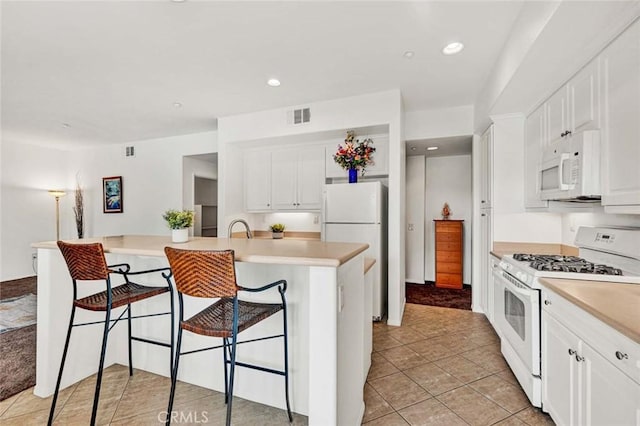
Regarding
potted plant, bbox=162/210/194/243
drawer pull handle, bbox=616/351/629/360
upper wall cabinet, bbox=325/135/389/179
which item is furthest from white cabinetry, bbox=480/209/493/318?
potted plant, bbox=162/210/194/243

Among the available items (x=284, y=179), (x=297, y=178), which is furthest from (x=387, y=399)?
(x=284, y=179)

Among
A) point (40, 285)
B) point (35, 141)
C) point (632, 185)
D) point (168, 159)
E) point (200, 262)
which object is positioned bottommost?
point (40, 285)

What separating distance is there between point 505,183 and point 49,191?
770 centimetres

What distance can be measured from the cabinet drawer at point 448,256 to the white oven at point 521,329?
229 cm

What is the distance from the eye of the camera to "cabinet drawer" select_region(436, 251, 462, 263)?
15.8ft

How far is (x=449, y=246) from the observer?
484cm

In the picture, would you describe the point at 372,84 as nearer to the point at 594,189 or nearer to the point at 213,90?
the point at 213,90

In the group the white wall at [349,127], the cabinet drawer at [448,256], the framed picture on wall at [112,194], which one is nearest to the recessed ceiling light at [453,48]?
the white wall at [349,127]

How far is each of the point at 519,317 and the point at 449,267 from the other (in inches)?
113

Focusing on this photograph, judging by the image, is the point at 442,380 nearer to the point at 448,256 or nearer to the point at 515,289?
the point at 515,289

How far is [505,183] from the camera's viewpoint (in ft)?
10.1

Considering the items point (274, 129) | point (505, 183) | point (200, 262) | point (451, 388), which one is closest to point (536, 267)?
point (451, 388)

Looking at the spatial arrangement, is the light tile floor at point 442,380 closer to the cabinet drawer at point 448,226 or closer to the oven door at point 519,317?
the oven door at point 519,317

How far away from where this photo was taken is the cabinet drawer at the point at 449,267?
15.8 feet
